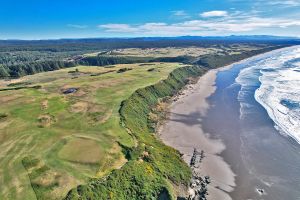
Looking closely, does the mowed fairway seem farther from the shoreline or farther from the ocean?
the ocean

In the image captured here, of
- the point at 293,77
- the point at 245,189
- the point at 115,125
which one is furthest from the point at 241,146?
the point at 293,77

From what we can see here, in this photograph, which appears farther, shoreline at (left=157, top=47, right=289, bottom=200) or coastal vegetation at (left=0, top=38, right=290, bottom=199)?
shoreline at (left=157, top=47, right=289, bottom=200)

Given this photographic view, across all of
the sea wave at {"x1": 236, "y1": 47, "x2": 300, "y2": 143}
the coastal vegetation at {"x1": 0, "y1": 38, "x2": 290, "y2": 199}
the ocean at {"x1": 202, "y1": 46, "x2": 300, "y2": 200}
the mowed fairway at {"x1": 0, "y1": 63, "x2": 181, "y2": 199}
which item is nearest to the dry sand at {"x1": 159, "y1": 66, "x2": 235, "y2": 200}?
the ocean at {"x1": 202, "y1": 46, "x2": 300, "y2": 200}

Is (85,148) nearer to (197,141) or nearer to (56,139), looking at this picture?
(56,139)

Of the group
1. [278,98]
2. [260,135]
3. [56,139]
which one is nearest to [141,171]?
[56,139]

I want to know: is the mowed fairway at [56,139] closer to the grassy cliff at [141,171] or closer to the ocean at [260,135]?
the grassy cliff at [141,171]

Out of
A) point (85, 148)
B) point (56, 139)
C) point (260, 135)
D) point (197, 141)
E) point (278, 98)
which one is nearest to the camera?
point (85, 148)

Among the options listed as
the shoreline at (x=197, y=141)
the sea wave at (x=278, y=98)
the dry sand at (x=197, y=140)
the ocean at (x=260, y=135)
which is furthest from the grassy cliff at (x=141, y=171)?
the sea wave at (x=278, y=98)
